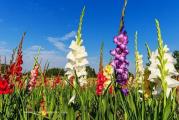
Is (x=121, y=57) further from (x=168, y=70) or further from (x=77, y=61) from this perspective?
(x=77, y=61)

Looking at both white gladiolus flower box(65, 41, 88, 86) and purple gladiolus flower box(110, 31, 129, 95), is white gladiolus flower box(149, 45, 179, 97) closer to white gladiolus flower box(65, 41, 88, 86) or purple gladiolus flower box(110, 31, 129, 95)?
purple gladiolus flower box(110, 31, 129, 95)

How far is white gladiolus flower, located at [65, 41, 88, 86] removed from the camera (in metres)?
→ 4.85

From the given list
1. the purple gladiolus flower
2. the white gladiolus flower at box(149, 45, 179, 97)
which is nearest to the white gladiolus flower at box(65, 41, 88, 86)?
the purple gladiolus flower

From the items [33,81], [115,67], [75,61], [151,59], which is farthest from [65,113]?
[33,81]

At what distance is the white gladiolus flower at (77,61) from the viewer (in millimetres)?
4850

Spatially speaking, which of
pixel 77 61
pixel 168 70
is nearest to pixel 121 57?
pixel 168 70

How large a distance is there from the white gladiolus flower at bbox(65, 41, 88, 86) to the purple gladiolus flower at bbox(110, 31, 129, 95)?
39.7 inches

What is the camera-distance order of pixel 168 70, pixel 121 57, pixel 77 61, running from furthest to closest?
pixel 77 61
pixel 121 57
pixel 168 70

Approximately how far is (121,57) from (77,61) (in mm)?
1202

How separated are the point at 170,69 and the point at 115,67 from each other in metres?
0.59

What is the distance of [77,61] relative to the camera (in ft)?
16.2

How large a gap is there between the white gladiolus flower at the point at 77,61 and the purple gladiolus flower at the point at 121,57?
1.01m

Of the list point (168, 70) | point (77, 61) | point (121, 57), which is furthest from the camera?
point (77, 61)

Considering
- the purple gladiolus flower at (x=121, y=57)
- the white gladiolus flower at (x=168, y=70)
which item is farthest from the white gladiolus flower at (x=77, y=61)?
the white gladiolus flower at (x=168, y=70)
